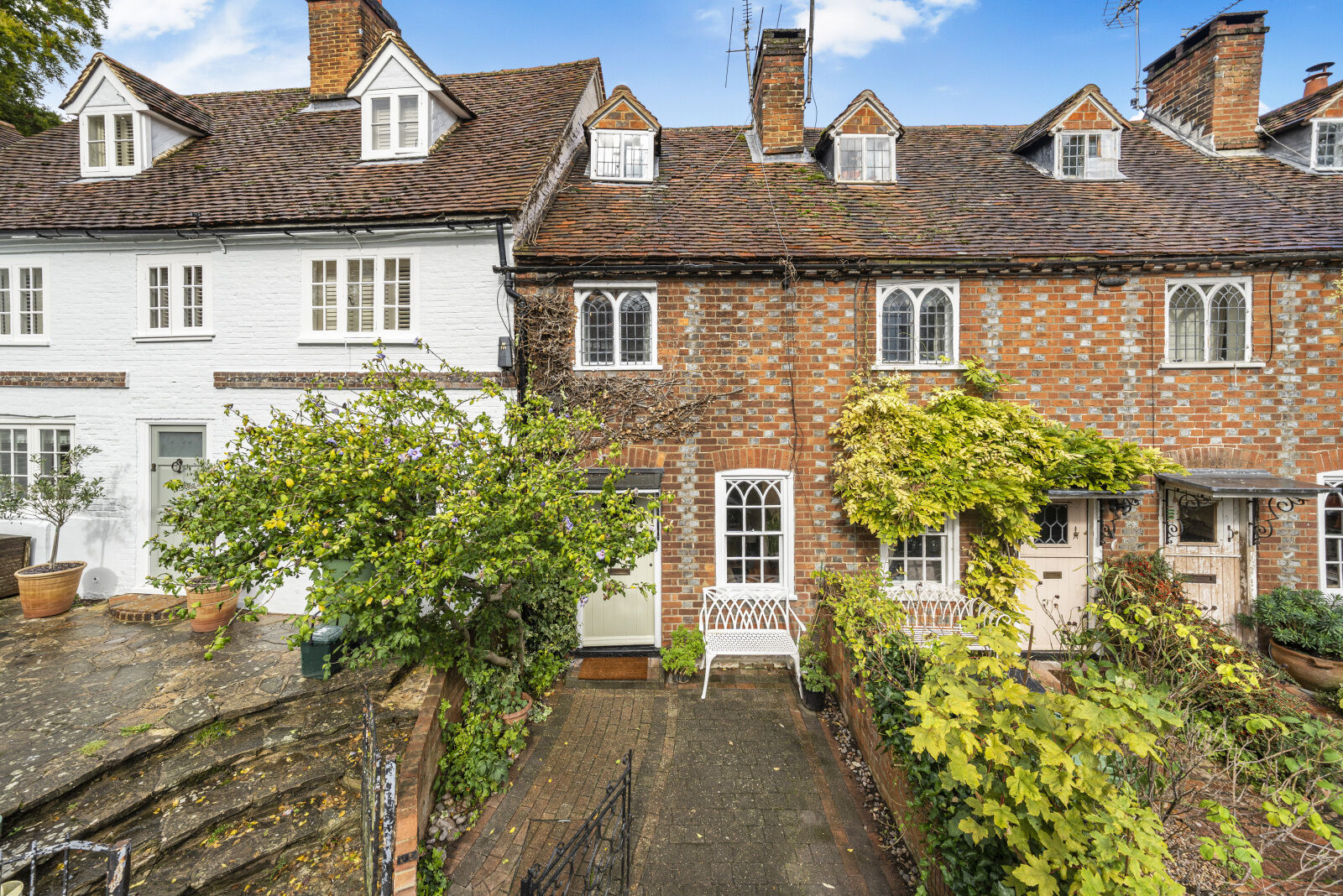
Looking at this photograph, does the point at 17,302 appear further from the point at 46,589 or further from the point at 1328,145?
the point at 1328,145

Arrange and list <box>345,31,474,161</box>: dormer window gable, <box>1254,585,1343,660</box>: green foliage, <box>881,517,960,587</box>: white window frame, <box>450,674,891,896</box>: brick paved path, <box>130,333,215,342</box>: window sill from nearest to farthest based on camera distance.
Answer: <box>450,674,891,896</box>: brick paved path, <box>1254,585,1343,660</box>: green foliage, <box>881,517,960,587</box>: white window frame, <box>130,333,215,342</box>: window sill, <box>345,31,474,161</box>: dormer window gable

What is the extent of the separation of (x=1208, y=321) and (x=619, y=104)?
10767mm

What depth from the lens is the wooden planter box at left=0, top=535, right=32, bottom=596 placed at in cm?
867

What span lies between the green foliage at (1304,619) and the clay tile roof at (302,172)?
13.2m

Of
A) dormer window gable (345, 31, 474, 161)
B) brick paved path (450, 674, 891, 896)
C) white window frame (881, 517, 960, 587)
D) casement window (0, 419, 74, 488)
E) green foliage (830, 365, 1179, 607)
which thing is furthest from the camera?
dormer window gable (345, 31, 474, 161)

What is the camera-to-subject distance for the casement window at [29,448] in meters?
9.02

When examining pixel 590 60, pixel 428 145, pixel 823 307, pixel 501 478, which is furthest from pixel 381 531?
pixel 590 60

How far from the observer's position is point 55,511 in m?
8.26

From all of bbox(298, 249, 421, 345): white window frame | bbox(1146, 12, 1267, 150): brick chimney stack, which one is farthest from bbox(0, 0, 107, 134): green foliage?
bbox(1146, 12, 1267, 150): brick chimney stack

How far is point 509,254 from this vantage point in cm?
817

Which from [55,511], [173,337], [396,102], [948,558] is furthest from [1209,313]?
[55,511]

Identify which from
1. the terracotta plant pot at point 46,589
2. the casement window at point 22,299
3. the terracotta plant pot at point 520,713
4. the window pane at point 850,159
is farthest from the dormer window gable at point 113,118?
the window pane at point 850,159

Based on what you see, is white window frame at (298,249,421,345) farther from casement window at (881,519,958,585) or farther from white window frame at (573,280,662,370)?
casement window at (881,519,958,585)

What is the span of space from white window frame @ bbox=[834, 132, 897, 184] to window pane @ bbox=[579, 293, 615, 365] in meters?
5.58
